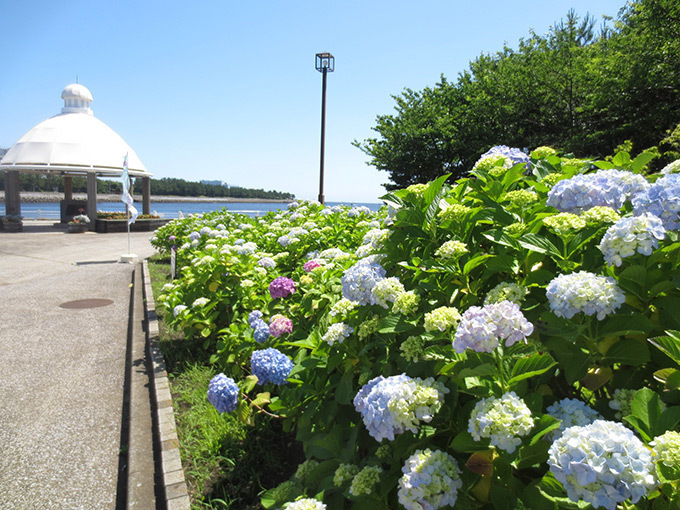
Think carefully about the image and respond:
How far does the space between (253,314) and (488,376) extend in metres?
2.25

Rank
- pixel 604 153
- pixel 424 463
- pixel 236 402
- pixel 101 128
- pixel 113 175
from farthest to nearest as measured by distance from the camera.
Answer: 1. pixel 101 128
2. pixel 113 175
3. pixel 604 153
4. pixel 236 402
5. pixel 424 463

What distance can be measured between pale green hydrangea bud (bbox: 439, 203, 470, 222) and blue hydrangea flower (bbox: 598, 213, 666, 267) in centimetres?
64

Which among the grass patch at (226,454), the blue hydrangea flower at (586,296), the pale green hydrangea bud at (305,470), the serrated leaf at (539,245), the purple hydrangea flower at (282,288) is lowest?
the grass patch at (226,454)

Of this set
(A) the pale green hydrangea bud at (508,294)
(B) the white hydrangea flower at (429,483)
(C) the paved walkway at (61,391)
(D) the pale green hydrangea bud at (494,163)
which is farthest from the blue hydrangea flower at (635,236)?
(C) the paved walkway at (61,391)

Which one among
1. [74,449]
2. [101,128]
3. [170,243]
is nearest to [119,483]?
[74,449]

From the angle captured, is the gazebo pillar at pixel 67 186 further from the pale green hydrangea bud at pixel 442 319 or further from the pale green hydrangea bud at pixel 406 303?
the pale green hydrangea bud at pixel 442 319

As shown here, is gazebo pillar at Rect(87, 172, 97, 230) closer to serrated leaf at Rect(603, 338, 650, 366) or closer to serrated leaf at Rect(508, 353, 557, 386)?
serrated leaf at Rect(508, 353, 557, 386)

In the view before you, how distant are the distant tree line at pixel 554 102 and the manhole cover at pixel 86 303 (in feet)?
38.8

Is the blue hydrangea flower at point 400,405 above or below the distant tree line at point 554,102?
below

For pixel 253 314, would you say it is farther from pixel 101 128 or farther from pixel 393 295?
pixel 101 128

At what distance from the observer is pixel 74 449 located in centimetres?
313

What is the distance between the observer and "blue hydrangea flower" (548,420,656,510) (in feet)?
2.70

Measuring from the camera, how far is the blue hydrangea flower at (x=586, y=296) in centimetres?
115

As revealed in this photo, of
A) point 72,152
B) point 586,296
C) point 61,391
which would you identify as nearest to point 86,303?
point 61,391
